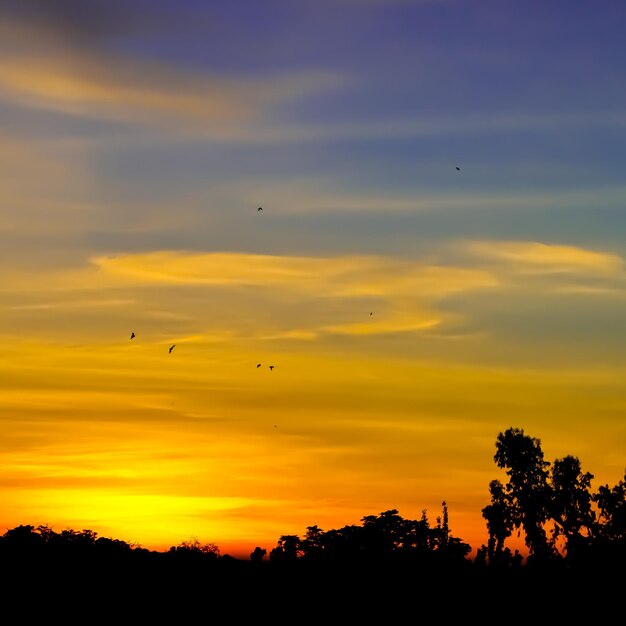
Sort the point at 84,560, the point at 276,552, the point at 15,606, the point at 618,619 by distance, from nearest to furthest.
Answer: the point at 618,619 < the point at 15,606 < the point at 84,560 < the point at 276,552

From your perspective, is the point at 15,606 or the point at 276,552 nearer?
the point at 15,606

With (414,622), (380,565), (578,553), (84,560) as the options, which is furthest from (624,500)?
(84,560)

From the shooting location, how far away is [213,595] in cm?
11025

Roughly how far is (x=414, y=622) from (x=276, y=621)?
12.8m

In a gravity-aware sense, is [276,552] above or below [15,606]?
above

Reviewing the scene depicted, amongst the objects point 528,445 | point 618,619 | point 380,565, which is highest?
point 528,445

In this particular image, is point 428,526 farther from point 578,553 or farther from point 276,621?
point 276,621

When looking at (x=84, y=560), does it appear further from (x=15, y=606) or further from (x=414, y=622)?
(x=414, y=622)

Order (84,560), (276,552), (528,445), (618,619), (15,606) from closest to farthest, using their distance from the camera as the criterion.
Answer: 1. (618,619)
2. (15,606)
3. (84,560)
4. (528,445)
5. (276,552)

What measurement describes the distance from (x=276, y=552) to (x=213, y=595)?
4620cm

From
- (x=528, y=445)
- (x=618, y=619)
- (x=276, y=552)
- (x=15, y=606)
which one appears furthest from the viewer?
(x=276, y=552)

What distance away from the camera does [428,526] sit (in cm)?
16300

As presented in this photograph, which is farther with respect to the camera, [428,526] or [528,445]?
[428,526]

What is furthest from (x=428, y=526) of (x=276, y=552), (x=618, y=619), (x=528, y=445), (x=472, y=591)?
(x=618, y=619)
